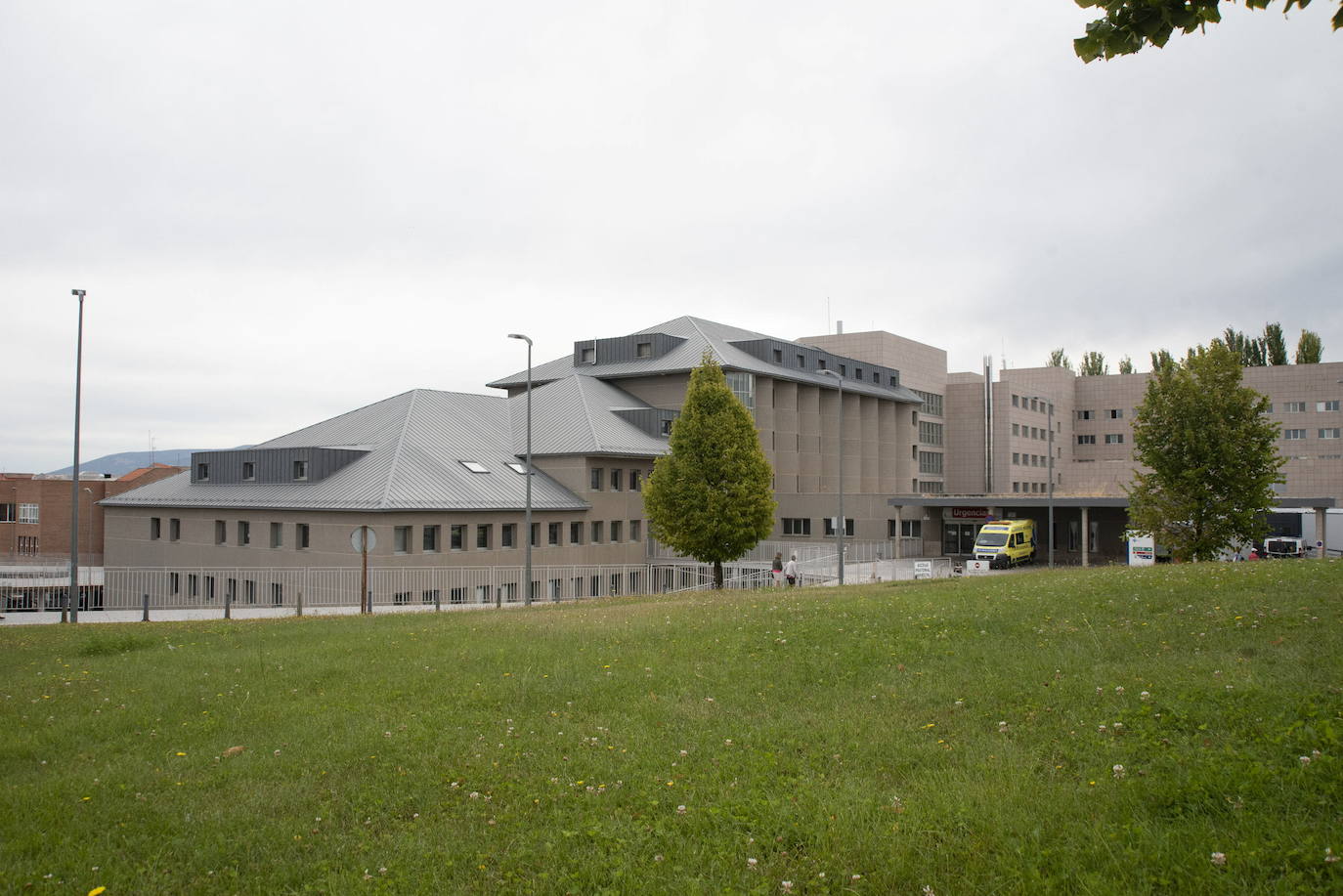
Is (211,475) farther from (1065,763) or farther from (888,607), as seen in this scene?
(1065,763)

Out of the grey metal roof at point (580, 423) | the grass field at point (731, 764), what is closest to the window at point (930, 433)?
the grey metal roof at point (580, 423)

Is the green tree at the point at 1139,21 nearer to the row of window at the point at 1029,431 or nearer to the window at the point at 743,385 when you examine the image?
the window at the point at 743,385

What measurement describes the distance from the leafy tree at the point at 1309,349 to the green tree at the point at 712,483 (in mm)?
84698

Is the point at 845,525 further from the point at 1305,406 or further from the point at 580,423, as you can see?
the point at 1305,406

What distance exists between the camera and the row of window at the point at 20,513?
7575 centimetres

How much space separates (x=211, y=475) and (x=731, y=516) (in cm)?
3287

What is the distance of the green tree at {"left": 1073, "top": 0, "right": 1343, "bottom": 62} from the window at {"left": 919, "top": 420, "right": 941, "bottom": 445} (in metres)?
85.2

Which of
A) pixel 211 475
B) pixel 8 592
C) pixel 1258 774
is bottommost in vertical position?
pixel 8 592

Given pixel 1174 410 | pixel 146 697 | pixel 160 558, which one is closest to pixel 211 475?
pixel 160 558

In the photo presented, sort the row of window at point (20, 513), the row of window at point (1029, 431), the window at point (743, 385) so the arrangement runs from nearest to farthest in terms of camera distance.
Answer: the window at point (743, 385)
the row of window at point (20, 513)
the row of window at point (1029, 431)

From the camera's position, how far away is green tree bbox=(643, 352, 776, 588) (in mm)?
35500

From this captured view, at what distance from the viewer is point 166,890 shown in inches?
257

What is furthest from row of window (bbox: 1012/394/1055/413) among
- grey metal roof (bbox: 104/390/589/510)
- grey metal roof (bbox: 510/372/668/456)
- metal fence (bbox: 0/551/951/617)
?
→ grey metal roof (bbox: 104/390/589/510)

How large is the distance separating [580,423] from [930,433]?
47.8 m
